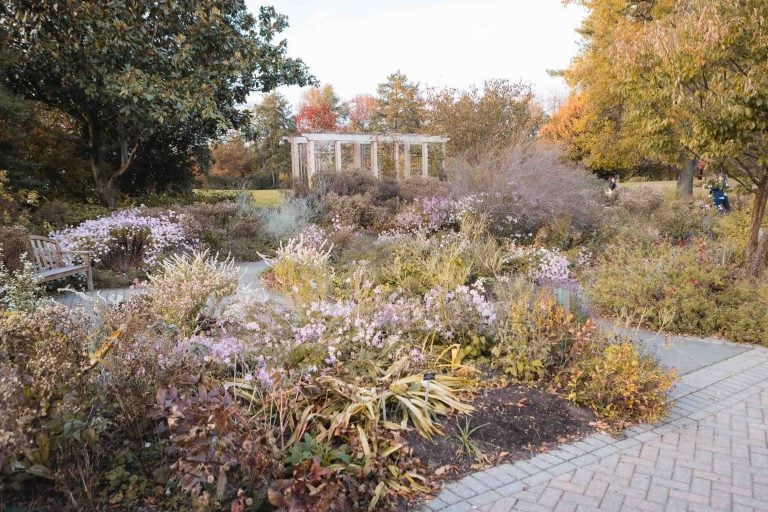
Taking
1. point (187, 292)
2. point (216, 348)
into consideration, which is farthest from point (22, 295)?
point (216, 348)

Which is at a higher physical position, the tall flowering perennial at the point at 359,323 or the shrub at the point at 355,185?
the shrub at the point at 355,185

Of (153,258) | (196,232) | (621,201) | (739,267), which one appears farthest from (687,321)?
(621,201)

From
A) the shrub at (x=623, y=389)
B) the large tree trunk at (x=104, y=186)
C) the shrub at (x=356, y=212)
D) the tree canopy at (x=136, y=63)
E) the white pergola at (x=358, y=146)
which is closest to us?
the shrub at (x=623, y=389)

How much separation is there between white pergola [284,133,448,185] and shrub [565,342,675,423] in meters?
14.4

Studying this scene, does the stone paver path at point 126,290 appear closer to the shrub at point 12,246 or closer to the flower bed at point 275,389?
the shrub at point 12,246

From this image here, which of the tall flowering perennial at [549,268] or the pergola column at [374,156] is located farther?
the pergola column at [374,156]

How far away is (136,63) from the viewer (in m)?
11.1

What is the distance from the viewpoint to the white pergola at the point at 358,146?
1767 cm

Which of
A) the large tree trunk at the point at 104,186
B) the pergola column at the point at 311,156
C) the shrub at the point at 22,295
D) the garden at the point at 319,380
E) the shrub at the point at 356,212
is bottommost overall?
the garden at the point at 319,380

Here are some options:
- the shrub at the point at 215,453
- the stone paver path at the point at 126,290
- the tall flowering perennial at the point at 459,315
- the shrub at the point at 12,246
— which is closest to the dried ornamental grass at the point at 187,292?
the stone paver path at the point at 126,290

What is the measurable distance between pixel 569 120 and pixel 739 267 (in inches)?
815

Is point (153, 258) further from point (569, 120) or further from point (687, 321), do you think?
point (569, 120)

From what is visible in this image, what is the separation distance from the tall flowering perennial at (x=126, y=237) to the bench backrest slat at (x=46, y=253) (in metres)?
0.57

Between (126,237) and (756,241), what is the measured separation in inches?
338
